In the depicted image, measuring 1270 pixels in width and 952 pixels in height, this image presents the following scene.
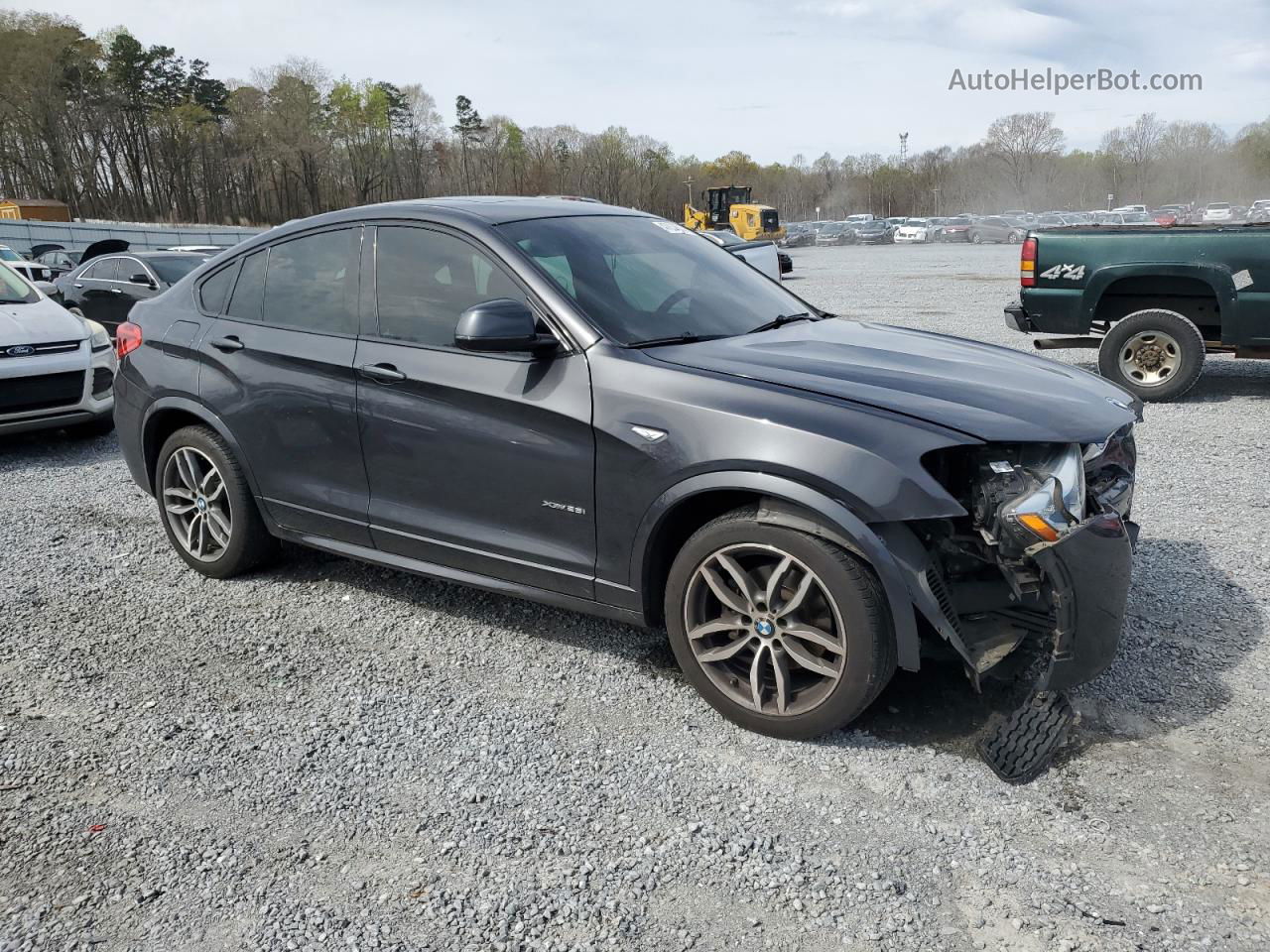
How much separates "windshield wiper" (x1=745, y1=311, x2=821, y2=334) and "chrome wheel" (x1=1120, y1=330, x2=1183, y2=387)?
5.64 meters

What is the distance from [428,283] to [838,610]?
2.13 meters

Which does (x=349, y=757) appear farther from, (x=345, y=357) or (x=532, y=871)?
(x=345, y=357)

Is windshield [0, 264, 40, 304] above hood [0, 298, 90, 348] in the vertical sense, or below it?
above

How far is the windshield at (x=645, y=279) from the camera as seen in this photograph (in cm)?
386

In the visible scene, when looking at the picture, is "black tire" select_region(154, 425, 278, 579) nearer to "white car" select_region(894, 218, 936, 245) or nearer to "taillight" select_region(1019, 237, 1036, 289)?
"taillight" select_region(1019, 237, 1036, 289)

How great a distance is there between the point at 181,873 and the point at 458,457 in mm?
1704

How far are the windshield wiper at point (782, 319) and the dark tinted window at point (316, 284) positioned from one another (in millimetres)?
1697

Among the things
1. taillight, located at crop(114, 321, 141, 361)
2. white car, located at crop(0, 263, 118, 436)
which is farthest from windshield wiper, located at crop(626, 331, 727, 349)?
white car, located at crop(0, 263, 118, 436)

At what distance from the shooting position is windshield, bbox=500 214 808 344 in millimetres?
3857

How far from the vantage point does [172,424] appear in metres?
5.09

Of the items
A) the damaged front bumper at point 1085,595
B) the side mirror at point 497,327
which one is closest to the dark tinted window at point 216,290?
the side mirror at point 497,327

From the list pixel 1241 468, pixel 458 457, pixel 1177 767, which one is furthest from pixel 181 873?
pixel 1241 468

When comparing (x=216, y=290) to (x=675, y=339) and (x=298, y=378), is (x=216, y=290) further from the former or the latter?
(x=675, y=339)

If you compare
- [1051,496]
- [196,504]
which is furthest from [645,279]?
[196,504]
